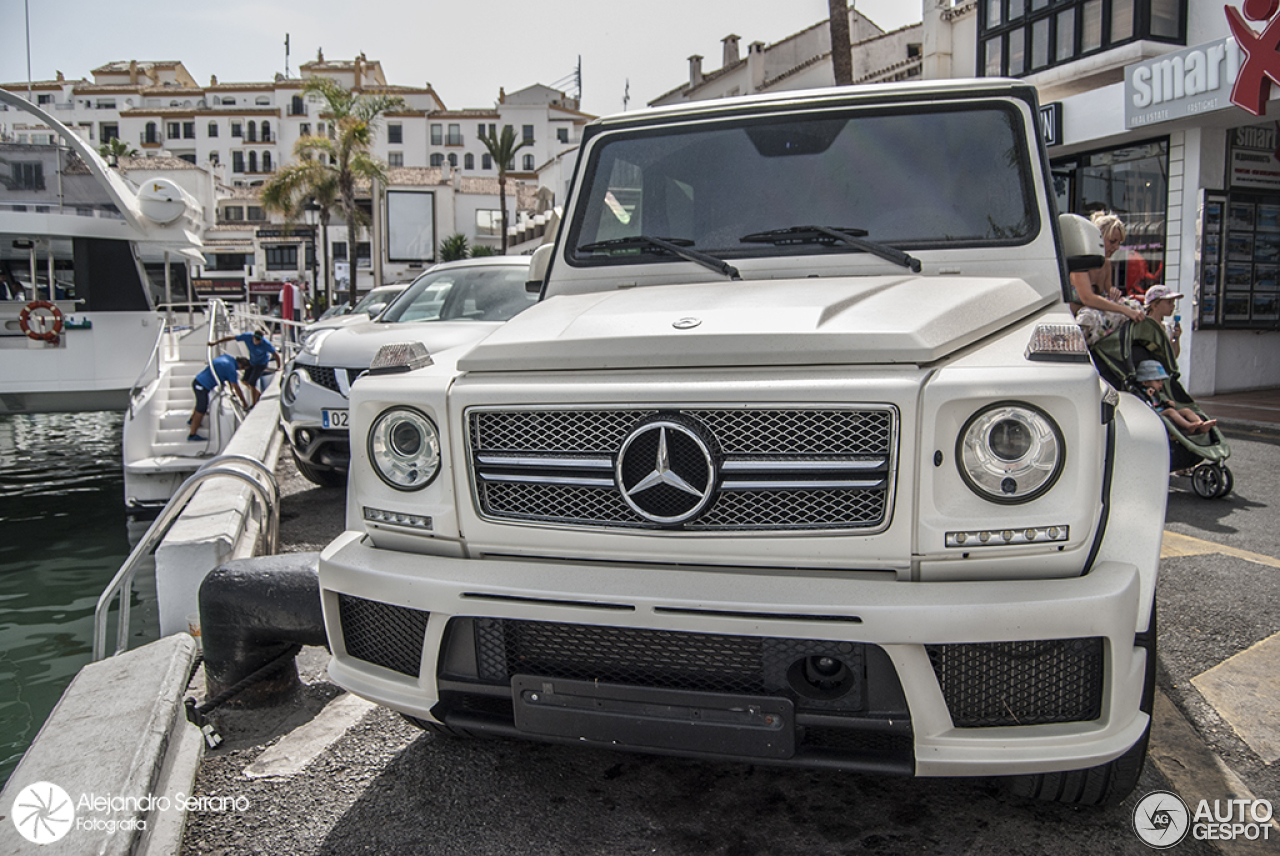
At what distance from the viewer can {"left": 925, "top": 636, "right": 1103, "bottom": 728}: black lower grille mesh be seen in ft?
7.00

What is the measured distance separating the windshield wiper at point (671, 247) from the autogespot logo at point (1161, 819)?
1984mm

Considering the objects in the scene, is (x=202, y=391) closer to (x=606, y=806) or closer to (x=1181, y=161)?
(x=606, y=806)

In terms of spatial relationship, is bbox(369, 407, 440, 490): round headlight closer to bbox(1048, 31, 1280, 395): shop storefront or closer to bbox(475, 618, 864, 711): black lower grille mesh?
bbox(475, 618, 864, 711): black lower grille mesh

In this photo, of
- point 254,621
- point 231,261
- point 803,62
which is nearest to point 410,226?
point 231,261

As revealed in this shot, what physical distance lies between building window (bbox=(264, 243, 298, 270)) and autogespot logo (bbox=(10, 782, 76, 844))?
6958 cm

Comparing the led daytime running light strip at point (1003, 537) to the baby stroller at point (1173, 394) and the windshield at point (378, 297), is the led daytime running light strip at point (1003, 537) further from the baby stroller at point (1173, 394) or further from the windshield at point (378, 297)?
the windshield at point (378, 297)

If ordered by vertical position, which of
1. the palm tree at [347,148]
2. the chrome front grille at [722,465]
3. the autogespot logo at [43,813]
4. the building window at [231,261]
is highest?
the palm tree at [347,148]

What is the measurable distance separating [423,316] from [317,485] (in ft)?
5.40

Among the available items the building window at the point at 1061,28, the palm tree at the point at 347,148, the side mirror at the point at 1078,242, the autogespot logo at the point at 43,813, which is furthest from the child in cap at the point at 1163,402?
the palm tree at the point at 347,148

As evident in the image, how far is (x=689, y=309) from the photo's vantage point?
2.73 metres

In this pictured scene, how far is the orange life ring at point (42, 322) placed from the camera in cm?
1137

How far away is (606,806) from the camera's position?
111 inches

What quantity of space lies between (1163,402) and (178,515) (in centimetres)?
638

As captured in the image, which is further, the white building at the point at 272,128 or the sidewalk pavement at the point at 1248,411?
the white building at the point at 272,128
